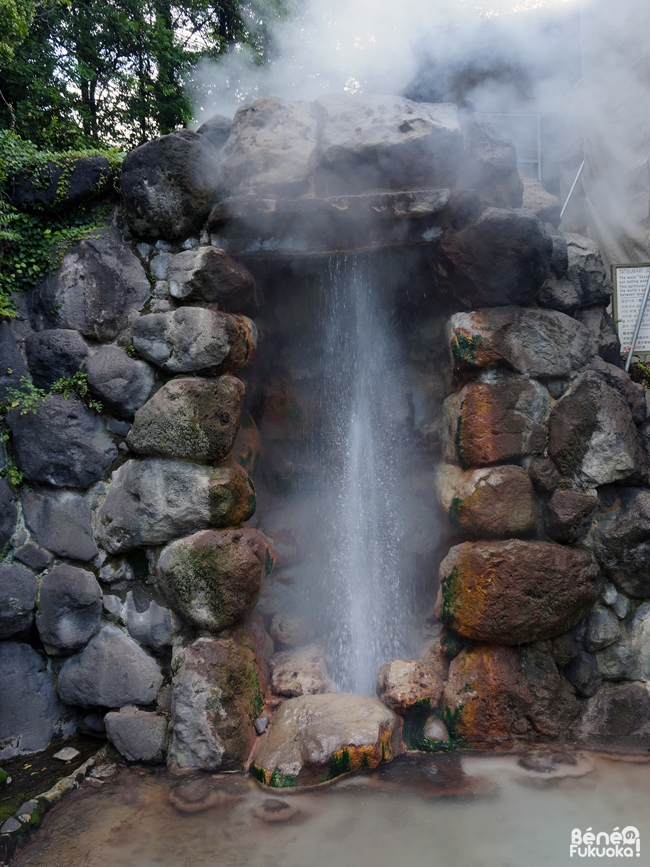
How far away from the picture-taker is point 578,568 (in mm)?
2699

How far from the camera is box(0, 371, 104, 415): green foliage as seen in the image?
2822mm

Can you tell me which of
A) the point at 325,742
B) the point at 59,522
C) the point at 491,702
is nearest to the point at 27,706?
the point at 59,522

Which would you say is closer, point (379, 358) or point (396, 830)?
point (396, 830)

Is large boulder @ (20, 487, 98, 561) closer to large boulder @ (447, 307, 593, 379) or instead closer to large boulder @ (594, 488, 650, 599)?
large boulder @ (447, 307, 593, 379)

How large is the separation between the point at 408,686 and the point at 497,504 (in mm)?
933

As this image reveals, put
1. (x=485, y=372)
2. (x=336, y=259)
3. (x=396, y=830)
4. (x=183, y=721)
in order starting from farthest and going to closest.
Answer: (x=336, y=259), (x=485, y=372), (x=183, y=721), (x=396, y=830)

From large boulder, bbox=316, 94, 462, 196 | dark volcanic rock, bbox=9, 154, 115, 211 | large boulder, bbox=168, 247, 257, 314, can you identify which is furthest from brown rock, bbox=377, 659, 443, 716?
dark volcanic rock, bbox=9, 154, 115, 211

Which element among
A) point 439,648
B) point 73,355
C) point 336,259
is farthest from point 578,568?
point 73,355

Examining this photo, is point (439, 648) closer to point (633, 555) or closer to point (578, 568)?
point (578, 568)

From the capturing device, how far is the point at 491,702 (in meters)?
2.61

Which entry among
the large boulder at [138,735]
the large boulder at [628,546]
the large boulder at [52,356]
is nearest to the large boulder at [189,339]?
the large boulder at [52,356]

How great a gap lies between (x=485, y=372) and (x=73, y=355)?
81.0 inches

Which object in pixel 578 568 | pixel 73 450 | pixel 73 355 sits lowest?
pixel 578 568

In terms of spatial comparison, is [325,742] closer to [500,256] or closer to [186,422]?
[186,422]
